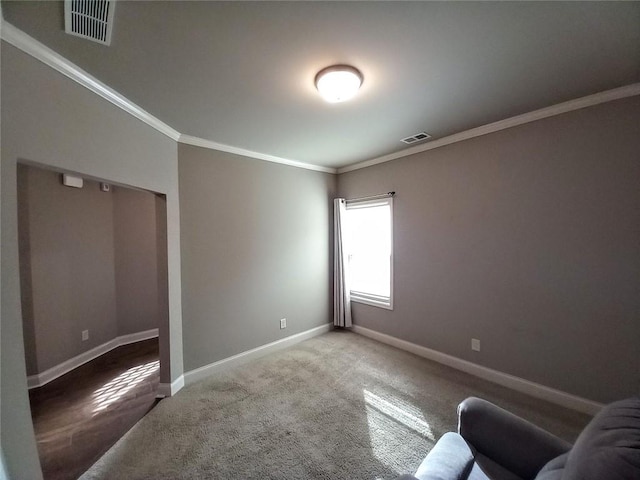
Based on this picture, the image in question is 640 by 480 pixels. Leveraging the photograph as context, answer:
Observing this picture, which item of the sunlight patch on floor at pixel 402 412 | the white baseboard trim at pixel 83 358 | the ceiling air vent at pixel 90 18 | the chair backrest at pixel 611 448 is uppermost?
the ceiling air vent at pixel 90 18

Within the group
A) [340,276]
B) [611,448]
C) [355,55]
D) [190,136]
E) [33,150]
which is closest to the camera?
[611,448]

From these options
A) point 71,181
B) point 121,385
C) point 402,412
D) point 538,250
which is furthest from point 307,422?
point 71,181

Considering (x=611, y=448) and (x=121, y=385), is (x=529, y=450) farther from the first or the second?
(x=121, y=385)

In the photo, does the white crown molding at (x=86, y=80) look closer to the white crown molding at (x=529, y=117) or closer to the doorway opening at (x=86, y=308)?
the doorway opening at (x=86, y=308)

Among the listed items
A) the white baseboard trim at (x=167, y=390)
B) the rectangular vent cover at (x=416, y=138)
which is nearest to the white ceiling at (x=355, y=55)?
the rectangular vent cover at (x=416, y=138)

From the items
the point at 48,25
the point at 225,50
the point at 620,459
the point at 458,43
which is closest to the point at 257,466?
the point at 620,459

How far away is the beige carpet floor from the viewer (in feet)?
5.26

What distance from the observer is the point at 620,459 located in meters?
0.58

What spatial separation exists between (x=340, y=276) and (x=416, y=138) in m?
2.18

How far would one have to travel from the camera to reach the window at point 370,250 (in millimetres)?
3457

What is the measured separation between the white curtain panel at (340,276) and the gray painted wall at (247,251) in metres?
0.14

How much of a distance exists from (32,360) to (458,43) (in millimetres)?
4638

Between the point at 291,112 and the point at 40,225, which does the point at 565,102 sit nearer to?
the point at 291,112

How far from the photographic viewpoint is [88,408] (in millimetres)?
2223
